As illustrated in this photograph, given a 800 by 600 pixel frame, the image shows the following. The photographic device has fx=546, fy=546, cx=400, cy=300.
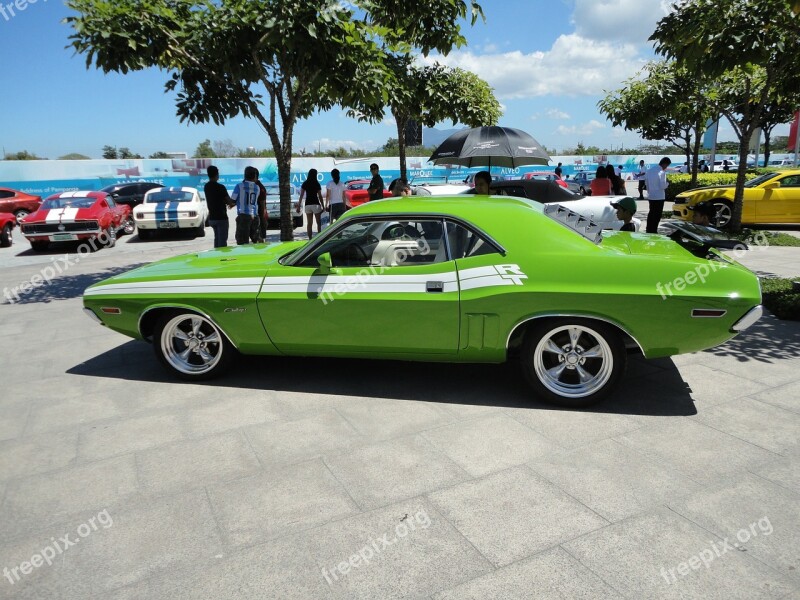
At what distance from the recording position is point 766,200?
13328 mm

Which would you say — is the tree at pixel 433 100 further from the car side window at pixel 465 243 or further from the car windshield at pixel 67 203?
the car side window at pixel 465 243

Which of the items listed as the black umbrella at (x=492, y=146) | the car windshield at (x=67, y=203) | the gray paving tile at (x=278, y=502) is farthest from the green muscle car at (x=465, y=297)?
the car windshield at (x=67, y=203)

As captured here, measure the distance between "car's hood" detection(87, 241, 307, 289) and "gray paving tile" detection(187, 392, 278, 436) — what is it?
1.00 meters

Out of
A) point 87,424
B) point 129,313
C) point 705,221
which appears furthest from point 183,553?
point 705,221

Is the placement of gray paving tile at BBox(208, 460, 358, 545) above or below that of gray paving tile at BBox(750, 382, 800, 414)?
below

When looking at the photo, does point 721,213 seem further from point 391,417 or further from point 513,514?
point 513,514

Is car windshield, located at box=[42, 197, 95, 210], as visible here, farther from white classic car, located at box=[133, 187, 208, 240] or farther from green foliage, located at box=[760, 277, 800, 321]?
green foliage, located at box=[760, 277, 800, 321]

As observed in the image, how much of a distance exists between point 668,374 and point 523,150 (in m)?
6.82

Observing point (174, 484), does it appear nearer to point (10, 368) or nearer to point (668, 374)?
point (10, 368)

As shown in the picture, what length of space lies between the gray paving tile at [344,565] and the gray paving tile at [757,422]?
2.20 metres

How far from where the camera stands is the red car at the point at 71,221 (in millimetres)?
12977

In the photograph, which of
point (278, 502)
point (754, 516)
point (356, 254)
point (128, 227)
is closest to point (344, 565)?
point (278, 502)

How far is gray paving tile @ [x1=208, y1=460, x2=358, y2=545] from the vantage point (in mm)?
2785

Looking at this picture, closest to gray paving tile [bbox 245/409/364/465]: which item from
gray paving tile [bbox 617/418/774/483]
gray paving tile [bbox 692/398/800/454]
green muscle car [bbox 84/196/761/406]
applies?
green muscle car [bbox 84/196/761/406]
